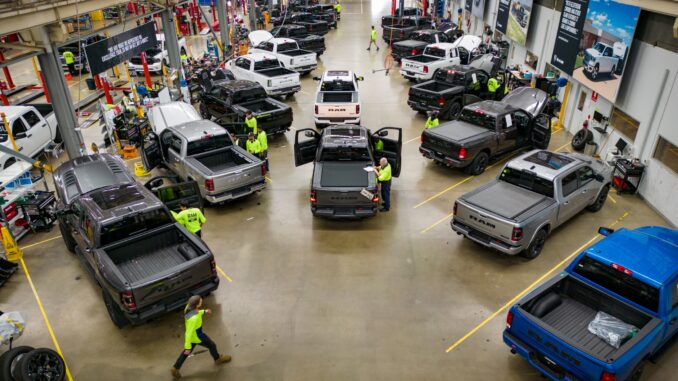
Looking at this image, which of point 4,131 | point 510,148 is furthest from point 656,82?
point 4,131

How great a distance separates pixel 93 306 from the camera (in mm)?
7922

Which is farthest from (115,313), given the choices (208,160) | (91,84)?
(91,84)

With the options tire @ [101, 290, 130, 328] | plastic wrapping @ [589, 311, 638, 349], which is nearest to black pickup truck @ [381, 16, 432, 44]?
plastic wrapping @ [589, 311, 638, 349]

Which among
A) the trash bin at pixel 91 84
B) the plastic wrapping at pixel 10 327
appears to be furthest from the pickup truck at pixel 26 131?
the trash bin at pixel 91 84

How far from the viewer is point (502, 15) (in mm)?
22875

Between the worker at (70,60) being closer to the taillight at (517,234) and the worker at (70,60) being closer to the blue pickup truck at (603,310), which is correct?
the taillight at (517,234)

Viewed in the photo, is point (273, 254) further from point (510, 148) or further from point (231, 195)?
point (510, 148)

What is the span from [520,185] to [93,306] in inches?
339

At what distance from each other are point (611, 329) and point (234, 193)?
7.86 meters

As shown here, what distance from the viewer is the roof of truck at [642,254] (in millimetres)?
6158

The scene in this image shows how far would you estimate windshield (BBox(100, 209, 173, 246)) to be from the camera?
24.5ft

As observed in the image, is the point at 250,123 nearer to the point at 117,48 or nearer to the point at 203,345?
the point at 117,48

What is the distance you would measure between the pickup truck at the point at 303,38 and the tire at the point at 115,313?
66.2ft

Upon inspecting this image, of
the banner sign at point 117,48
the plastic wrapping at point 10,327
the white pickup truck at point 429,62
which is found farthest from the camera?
the white pickup truck at point 429,62
